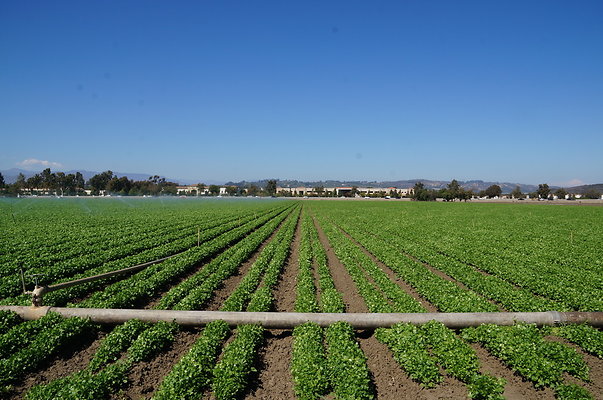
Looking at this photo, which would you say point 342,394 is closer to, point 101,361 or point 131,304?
point 101,361

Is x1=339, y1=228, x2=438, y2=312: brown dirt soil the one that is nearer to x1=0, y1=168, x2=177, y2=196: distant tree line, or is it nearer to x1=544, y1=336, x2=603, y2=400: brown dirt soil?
x1=544, y1=336, x2=603, y2=400: brown dirt soil

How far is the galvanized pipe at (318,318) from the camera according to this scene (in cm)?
879

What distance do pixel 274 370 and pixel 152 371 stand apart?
284cm

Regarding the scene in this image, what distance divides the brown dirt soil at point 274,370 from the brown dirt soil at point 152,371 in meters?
2.10

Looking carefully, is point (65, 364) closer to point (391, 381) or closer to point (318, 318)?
point (318, 318)

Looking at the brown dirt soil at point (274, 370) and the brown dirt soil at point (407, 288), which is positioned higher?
the brown dirt soil at point (407, 288)

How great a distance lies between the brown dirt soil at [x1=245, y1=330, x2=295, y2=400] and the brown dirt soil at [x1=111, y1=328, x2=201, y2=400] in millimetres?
2104

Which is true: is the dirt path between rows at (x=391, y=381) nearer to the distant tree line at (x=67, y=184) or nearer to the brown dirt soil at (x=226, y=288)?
the brown dirt soil at (x=226, y=288)

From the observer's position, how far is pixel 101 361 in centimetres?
736

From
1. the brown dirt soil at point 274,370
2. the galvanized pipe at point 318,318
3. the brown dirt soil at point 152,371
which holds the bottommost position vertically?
Result: the brown dirt soil at point 274,370

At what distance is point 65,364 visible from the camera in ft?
24.8

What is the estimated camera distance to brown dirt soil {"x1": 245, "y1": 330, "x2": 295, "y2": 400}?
6.71m

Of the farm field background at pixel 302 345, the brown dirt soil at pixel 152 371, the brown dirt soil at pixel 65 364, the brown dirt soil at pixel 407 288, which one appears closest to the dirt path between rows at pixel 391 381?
the farm field background at pixel 302 345

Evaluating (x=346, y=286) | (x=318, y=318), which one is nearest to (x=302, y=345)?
(x=318, y=318)
